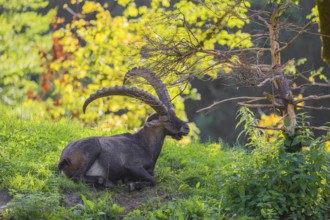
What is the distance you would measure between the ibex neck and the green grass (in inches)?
13.2

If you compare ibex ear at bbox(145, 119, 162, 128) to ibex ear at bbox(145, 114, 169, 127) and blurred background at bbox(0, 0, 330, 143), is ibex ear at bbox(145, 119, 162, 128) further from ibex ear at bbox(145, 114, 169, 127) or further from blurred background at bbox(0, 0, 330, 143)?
blurred background at bbox(0, 0, 330, 143)

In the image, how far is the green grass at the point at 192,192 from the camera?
7.28 meters

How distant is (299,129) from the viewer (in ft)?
26.8

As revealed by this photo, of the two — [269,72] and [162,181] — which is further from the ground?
[269,72]

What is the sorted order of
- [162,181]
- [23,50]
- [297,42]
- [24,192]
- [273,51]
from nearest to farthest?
[24,192], [273,51], [162,181], [23,50], [297,42]

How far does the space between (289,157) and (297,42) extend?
1870 centimetres

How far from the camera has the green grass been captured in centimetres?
728

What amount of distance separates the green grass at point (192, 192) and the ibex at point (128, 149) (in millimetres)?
213

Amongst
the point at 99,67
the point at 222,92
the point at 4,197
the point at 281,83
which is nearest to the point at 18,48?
the point at 99,67

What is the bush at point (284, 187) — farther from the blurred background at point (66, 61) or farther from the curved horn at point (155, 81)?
the blurred background at point (66, 61)

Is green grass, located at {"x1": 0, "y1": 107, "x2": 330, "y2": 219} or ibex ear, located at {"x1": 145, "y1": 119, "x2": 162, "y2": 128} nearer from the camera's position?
green grass, located at {"x1": 0, "y1": 107, "x2": 330, "y2": 219}

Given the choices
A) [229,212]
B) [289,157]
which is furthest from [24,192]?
[289,157]

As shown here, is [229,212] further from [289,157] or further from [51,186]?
[51,186]

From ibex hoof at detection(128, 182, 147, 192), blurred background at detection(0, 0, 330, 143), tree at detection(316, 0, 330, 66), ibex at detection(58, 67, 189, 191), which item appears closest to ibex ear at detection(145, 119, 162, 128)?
ibex at detection(58, 67, 189, 191)
